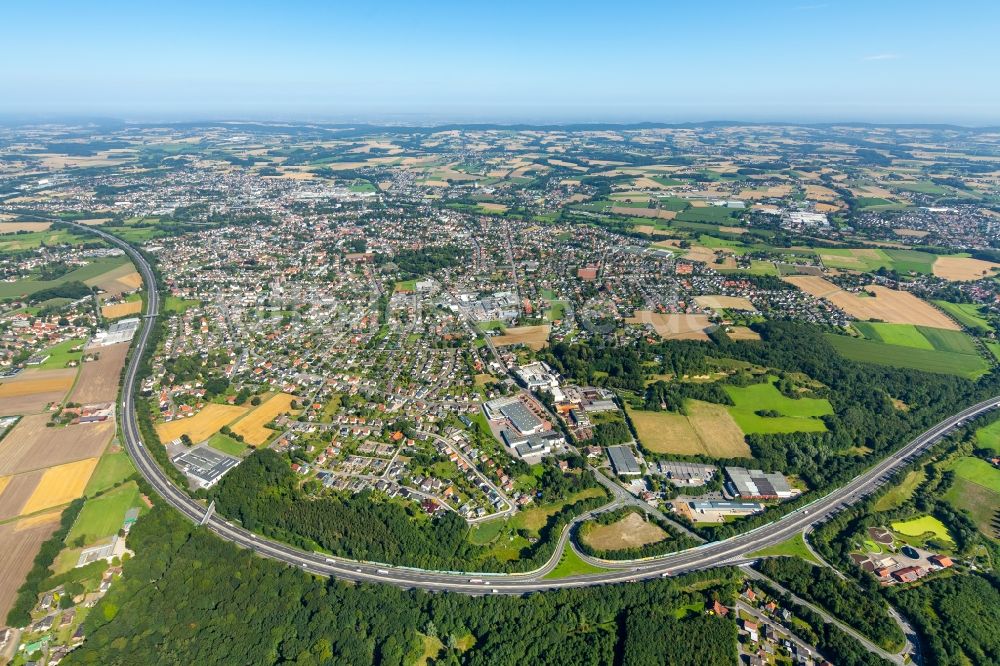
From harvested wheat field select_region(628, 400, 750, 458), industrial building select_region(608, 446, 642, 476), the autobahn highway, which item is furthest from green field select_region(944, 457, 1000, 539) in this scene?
industrial building select_region(608, 446, 642, 476)

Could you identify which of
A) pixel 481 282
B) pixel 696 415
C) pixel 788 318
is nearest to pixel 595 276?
pixel 481 282

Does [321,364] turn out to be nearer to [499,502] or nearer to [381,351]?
[381,351]

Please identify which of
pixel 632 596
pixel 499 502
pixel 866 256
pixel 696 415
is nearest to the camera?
pixel 632 596

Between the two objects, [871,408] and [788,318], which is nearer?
[871,408]

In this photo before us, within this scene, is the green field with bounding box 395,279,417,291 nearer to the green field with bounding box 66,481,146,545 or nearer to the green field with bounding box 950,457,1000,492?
the green field with bounding box 66,481,146,545

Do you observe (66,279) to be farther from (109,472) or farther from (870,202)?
(870,202)
